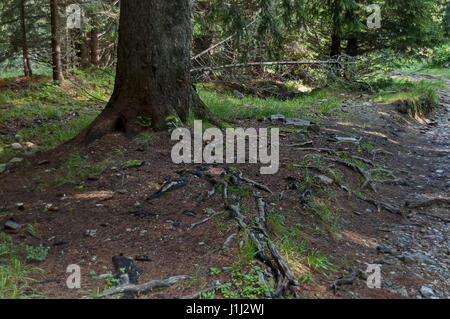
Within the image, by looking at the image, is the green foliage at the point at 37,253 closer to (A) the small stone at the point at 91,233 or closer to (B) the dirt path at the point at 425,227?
(A) the small stone at the point at 91,233

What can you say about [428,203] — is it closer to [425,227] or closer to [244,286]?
[425,227]

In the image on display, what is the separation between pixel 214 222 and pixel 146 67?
2555 mm

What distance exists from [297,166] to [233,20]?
3.73 metres

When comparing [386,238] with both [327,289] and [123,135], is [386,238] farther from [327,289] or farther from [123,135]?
[123,135]

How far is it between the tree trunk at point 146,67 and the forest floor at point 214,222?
0.27 meters

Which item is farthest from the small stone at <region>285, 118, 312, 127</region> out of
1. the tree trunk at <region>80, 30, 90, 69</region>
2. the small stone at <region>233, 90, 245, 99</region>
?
the tree trunk at <region>80, 30, 90, 69</region>

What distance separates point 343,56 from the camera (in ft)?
39.8

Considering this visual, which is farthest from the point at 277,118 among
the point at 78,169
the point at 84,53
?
the point at 84,53

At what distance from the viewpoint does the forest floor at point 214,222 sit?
11.0ft

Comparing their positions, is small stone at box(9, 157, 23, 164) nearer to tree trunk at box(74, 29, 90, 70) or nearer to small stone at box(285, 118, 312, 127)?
small stone at box(285, 118, 312, 127)

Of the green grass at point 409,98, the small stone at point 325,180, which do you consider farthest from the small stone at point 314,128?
the green grass at point 409,98

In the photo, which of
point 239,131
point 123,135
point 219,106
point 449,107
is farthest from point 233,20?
point 449,107

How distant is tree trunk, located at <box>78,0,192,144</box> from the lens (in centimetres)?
554

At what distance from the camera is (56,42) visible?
10.3 m
